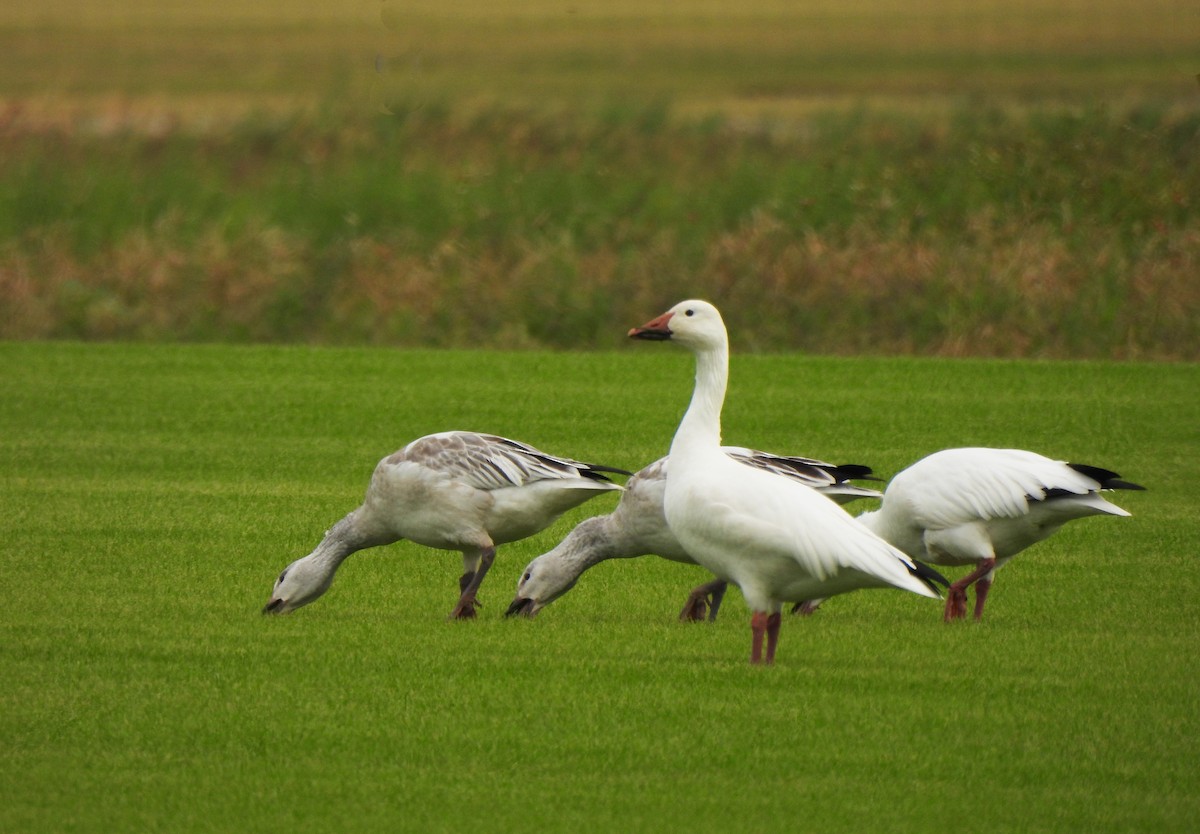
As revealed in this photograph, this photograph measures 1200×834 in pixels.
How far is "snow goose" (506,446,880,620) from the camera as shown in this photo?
824 cm

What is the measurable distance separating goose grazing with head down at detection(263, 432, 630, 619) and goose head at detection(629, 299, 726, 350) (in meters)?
0.91

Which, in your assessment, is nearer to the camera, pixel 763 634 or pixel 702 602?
pixel 763 634

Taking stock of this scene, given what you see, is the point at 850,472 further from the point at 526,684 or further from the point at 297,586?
the point at 297,586


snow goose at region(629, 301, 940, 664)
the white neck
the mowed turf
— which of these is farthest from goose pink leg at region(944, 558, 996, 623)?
the white neck

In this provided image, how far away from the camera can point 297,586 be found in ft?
27.2

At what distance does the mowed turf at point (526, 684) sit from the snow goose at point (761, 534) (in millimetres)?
349

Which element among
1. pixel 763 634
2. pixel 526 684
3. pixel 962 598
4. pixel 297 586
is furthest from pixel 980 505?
pixel 297 586

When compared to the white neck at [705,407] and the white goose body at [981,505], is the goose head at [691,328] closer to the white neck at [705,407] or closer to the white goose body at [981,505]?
the white neck at [705,407]

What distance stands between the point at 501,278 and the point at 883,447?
8404 mm

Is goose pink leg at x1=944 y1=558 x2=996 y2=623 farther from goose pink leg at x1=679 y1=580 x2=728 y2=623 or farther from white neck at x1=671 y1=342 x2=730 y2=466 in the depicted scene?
white neck at x1=671 y1=342 x2=730 y2=466

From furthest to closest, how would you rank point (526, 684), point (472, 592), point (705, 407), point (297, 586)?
1. point (297, 586)
2. point (472, 592)
3. point (705, 407)
4. point (526, 684)

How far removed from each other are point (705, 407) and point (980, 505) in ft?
4.51

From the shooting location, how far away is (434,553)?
10188 millimetres

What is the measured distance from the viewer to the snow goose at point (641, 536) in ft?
27.0
